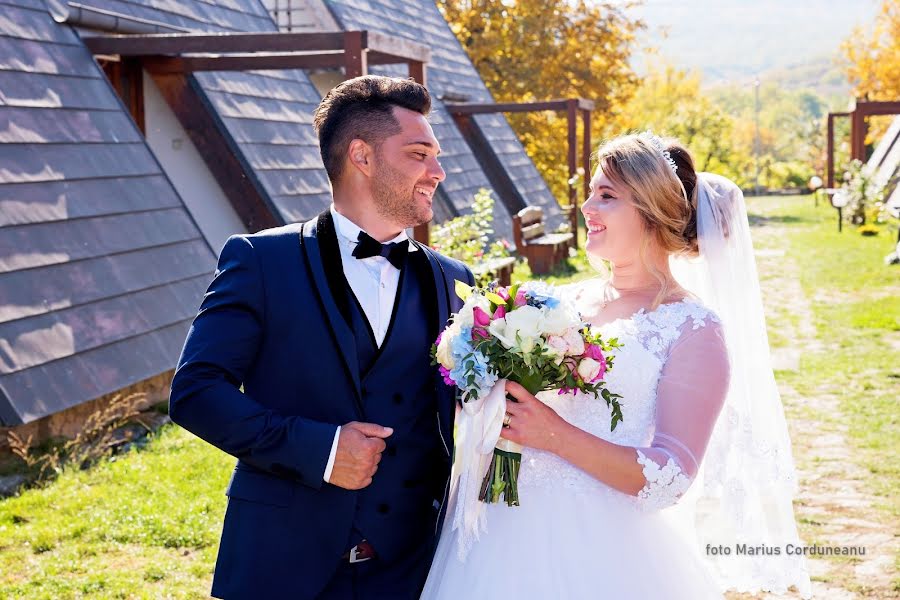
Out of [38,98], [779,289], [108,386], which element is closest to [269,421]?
[108,386]

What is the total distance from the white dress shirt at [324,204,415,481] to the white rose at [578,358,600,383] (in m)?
0.58

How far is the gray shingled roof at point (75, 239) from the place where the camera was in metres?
6.85

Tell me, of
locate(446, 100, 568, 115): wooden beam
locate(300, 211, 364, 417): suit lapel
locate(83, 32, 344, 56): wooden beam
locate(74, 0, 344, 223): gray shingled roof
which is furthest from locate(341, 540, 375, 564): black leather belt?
locate(446, 100, 568, 115): wooden beam

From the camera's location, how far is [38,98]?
8.12 m

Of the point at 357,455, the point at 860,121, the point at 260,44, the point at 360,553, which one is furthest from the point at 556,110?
the point at 357,455

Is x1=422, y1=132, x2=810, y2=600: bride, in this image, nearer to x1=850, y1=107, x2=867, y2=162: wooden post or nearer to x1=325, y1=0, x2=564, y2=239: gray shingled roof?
x1=325, y1=0, x2=564, y2=239: gray shingled roof

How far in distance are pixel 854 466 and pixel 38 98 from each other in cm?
667

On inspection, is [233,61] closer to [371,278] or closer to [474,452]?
[371,278]

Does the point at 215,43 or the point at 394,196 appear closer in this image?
the point at 394,196

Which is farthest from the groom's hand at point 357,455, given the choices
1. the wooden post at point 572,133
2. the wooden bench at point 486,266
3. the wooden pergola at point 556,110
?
the wooden post at point 572,133

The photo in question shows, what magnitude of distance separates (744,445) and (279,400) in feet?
5.91

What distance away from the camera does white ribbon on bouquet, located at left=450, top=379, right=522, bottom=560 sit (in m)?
2.97

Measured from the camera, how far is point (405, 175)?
3211 mm

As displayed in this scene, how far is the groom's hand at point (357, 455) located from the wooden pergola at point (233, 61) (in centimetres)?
578
